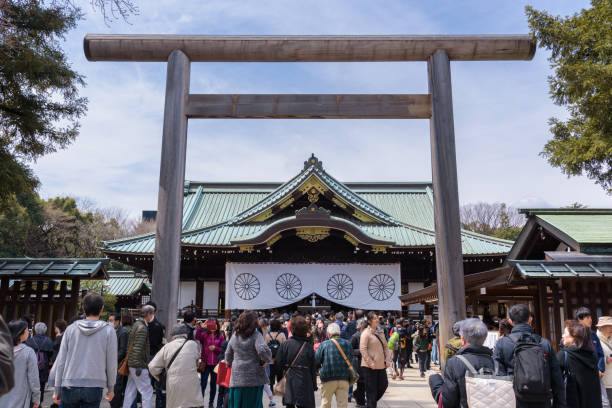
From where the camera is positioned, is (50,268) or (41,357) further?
(50,268)

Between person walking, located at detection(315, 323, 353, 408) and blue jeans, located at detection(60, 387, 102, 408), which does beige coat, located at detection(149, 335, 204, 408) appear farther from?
person walking, located at detection(315, 323, 353, 408)

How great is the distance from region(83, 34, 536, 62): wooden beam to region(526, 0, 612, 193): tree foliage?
4313 millimetres

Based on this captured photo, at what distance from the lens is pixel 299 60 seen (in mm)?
7805

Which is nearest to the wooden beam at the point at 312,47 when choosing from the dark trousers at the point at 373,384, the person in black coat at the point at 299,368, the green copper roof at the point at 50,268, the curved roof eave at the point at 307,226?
the green copper roof at the point at 50,268

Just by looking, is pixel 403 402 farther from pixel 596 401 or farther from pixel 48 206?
pixel 48 206

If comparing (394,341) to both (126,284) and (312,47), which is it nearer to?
(312,47)

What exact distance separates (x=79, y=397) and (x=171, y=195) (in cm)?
349

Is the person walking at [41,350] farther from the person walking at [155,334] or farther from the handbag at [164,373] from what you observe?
the handbag at [164,373]

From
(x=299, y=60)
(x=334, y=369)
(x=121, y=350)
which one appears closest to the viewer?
(x=334, y=369)

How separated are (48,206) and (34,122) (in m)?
28.4

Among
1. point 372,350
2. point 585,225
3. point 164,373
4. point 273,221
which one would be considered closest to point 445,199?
point 372,350

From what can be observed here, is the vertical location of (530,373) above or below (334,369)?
above

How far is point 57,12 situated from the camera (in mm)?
10312

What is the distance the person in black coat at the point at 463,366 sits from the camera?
11.7 feet
